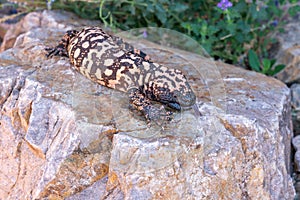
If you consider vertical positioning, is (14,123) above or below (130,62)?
below

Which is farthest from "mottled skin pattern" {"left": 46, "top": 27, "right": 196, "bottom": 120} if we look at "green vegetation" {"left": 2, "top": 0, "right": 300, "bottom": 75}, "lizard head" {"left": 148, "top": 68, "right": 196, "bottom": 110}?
"green vegetation" {"left": 2, "top": 0, "right": 300, "bottom": 75}

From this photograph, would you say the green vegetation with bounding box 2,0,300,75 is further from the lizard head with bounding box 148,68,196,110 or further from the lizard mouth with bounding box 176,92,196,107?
the lizard mouth with bounding box 176,92,196,107

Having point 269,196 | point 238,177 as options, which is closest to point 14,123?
point 238,177

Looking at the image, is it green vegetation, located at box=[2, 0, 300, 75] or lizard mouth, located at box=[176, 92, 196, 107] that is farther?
green vegetation, located at box=[2, 0, 300, 75]

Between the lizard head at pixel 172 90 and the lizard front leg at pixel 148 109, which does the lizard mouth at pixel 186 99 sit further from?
the lizard front leg at pixel 148 109

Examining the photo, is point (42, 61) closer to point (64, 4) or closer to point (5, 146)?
point (5, 146)

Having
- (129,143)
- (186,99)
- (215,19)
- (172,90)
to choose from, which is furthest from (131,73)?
(215,19)
